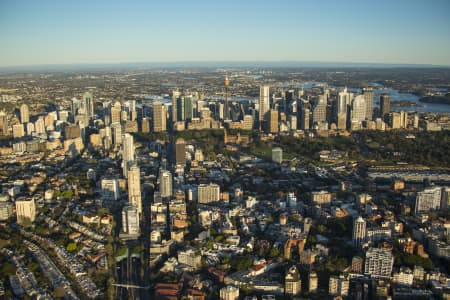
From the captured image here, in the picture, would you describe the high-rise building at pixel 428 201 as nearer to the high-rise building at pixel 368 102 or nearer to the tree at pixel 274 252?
the tree at pixel 274 252

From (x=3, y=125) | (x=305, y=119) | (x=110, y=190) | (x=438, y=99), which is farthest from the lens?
(x=438, y=99)

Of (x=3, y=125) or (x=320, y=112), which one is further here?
(x=320, y=112)

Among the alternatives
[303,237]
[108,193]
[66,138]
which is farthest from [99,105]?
[303,237]

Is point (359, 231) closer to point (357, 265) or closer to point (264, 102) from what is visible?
point (357, 265)

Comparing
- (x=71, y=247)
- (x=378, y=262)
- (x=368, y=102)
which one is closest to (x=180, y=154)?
(x=71, y=247)

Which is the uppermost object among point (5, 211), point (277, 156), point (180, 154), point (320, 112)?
point (320, 112)

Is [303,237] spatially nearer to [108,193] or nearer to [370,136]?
[108,193]
